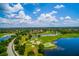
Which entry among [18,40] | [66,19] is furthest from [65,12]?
[18,40]

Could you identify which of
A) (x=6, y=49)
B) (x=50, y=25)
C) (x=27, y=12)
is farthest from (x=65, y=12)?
(x=6, y=49)

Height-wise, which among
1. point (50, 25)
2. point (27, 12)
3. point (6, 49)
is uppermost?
point (27, 12)

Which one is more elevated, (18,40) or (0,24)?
(0,24)

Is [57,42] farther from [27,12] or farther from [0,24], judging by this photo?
[0,24]

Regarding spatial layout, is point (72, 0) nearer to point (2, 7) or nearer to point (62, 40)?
point (62, 40)

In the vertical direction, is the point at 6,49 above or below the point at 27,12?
below

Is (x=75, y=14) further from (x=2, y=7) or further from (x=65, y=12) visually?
(x=2, y=7)
